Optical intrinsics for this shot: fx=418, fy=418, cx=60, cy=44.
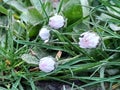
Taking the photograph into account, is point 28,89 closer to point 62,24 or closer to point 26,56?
point 26,56

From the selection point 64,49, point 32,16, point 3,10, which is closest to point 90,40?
point 64,49

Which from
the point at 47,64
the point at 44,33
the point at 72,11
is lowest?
the point at 47,64

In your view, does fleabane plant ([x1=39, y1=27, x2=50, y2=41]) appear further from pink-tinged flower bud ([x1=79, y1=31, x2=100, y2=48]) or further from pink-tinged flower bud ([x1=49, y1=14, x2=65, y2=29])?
pink-tinged flower bud ([x1=79, y1=31, x2=100, y2=48])

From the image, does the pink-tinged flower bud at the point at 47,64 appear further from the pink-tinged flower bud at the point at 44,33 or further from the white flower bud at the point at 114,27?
the white flower bud at the point at 114,27

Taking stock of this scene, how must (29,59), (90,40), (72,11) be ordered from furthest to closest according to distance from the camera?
(72,11)
(29,59)
(90,40)

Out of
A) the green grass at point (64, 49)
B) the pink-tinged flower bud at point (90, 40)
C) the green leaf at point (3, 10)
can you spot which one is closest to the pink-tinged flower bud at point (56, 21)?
the green grass at point (64, 49)

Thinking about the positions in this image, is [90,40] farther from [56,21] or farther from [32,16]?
[32,16]

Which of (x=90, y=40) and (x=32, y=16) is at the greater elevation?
(x=32, y=16)
